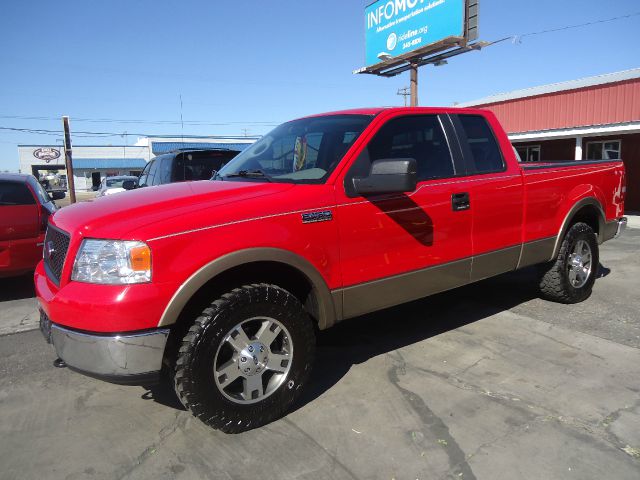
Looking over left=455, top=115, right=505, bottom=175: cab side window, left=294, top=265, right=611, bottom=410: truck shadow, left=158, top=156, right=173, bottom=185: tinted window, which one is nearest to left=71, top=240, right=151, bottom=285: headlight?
left=294, top=265, right=611, bottom=410: truck shadow

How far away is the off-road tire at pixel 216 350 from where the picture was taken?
8.37ft

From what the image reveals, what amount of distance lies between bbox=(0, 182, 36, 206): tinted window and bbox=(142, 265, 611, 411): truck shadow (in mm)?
3606

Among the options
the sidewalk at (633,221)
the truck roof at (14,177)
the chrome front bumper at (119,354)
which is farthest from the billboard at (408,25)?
the chrome front bumper at (119,354)

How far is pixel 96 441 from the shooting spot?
2.74 meters

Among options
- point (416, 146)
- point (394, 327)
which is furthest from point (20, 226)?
point (416, 146)

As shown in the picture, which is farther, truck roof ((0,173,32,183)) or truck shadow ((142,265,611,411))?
truck roof ((0,173,32,183))

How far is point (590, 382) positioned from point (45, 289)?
3.61 meters

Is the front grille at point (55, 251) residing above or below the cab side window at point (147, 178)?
below

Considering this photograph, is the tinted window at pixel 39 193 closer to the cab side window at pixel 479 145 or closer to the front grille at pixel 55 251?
the front grille at pixel 55 251

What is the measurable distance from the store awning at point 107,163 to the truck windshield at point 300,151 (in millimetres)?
60045

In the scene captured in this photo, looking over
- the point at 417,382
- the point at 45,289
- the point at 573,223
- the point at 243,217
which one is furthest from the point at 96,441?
Result: the point at 573,223

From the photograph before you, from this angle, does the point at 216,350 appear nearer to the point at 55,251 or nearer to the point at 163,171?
the point at 55,251

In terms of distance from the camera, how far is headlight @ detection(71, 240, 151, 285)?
2.40m

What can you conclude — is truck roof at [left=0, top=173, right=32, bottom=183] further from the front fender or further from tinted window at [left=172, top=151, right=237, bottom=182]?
the front fender
